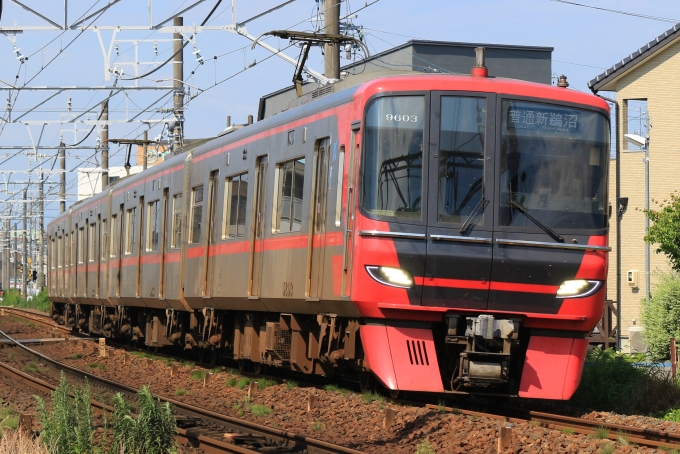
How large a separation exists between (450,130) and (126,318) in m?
13.9

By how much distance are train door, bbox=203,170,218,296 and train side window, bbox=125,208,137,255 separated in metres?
5.42

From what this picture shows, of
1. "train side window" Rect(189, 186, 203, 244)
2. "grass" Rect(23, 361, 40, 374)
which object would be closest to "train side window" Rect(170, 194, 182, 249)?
"train side window" Rect(189, 186, 203, 244)

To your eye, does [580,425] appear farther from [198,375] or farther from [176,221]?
[176,221]

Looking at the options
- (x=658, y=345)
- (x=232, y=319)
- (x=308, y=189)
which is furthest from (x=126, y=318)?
(x=308, y=189)

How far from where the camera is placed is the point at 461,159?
394 inches

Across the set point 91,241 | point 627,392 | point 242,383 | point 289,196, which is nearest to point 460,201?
point 289,196

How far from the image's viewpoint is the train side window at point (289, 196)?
11.9 m

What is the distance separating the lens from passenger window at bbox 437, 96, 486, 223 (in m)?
9.93

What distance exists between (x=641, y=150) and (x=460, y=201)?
19.0 meters

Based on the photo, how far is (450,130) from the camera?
395 inches

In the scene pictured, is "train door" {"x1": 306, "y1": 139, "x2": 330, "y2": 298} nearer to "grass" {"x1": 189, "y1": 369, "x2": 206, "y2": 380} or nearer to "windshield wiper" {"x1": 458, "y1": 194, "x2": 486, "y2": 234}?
"windshield wiper" {"x1": 458, "y1": 194, "x2": 486, "y2": 234}

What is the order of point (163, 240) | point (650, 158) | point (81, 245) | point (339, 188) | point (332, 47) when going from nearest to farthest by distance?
1. point (339, 188)
2. point (332, 47)
3. point (163, 240)
4. point (81, 245)
5. point (650, 158)

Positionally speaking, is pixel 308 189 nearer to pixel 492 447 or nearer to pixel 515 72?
pixel 492 447

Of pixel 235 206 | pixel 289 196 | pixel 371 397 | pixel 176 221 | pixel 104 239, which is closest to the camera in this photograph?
pixel 371 397
